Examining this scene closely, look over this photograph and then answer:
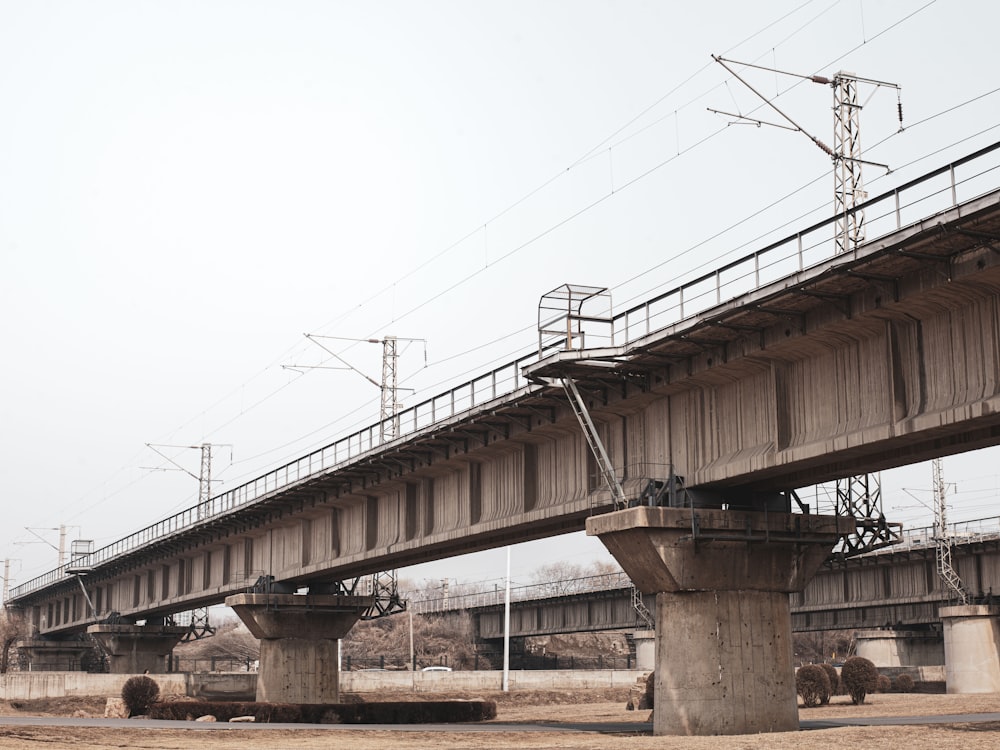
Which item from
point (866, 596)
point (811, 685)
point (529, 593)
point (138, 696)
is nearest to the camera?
point (811, 685)

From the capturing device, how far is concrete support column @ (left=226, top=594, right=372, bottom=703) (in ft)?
192

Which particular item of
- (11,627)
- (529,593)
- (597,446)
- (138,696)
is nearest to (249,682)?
(138,696)

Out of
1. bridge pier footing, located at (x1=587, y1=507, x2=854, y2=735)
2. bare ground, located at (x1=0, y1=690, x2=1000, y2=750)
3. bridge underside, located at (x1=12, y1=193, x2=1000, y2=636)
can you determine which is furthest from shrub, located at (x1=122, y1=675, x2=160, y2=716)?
bridge pier footing, located at (x1=587, y1=507, x2=854, y2=735)

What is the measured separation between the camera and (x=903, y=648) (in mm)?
96375

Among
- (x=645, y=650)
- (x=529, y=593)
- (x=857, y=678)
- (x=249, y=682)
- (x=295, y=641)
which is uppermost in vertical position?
(x=529, y=593)

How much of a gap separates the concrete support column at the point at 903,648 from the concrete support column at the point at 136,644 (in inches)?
2103

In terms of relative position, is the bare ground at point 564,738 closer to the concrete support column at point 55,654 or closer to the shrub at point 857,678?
the shrub at point 857,678

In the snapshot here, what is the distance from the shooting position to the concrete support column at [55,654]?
13350 centimetres

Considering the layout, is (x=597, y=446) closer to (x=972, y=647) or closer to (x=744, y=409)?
(x=744, y=409)

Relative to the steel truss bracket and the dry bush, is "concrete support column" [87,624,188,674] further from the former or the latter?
the steel truss bracket

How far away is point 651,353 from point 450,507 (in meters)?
14.7

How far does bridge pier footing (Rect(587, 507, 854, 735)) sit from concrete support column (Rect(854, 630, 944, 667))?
6938cm

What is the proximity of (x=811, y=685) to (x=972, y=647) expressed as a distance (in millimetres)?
14457

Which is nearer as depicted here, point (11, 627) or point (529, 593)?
point (529, 593)
